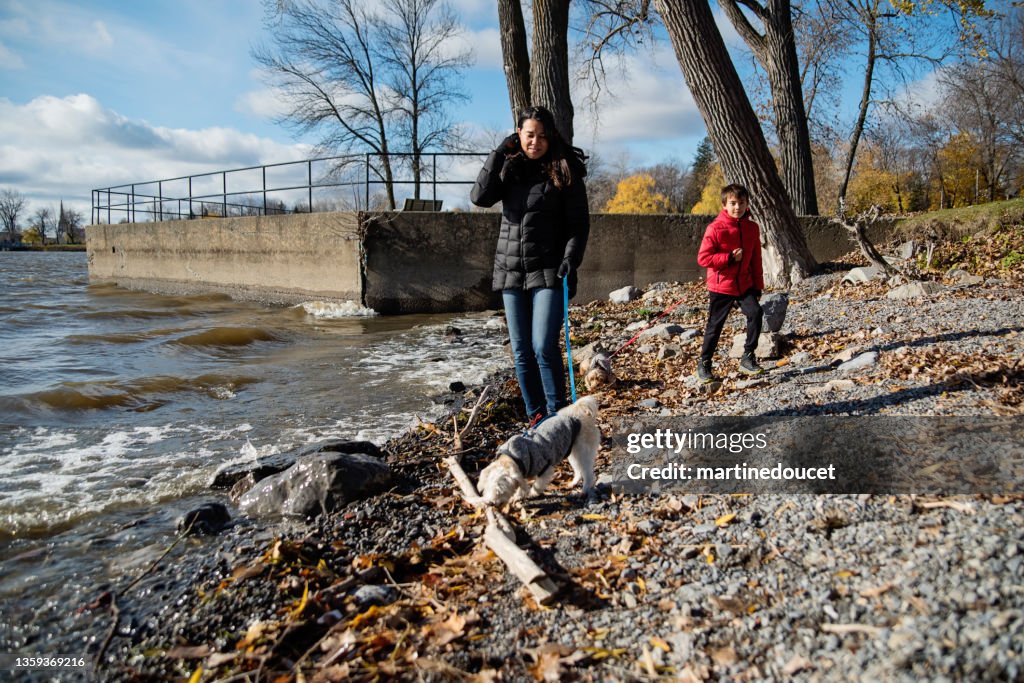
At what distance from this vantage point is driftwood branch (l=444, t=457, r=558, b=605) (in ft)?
8.66

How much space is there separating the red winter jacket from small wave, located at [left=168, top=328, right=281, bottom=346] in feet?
28.0

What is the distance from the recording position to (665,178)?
91.5 meters

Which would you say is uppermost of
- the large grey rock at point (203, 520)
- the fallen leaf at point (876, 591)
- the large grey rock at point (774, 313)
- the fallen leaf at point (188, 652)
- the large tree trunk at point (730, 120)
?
the large tree trunk at point (730, 120)

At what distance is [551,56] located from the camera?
9578 millimetres

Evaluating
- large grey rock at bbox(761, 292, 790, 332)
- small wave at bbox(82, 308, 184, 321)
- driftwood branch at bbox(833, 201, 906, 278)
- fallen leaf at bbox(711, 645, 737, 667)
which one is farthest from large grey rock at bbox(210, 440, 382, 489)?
small wave at bbox(82, 308, 184, 321)

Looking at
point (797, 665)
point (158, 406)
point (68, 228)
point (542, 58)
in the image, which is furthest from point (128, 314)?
point (68, 228)

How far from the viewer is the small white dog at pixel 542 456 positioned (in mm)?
3271

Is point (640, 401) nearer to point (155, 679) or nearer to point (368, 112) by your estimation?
point (155, 679)

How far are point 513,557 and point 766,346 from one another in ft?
14.8

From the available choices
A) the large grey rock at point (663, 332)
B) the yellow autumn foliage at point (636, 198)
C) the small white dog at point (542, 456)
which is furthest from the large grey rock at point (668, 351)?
the yellow autumn foliage at point (636, 198)

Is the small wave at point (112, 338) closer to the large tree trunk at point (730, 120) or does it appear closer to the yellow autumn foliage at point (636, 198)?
the large tree trunk at point (730, 120)

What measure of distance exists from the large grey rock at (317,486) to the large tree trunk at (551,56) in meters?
7.23

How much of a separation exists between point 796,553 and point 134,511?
3.98 metres

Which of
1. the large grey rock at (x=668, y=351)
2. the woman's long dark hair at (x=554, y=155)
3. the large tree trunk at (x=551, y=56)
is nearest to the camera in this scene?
the woman's long dark hair at (x=554, y=155)
